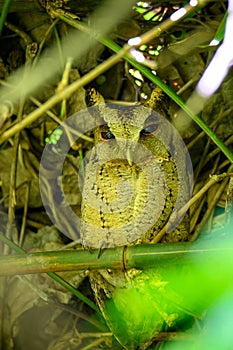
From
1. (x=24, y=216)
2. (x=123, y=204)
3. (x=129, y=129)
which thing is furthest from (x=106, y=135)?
(x=24, y=216)

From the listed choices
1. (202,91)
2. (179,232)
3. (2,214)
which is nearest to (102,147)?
(179,232)

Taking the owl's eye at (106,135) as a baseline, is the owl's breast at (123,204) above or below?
below

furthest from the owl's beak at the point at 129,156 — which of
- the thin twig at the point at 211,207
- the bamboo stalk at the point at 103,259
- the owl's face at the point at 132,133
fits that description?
Result: the thin twig at the point at 211,207

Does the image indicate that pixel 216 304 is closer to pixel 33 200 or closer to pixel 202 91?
pixel 202 91

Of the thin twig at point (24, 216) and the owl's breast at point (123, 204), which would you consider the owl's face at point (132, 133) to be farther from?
the thin twig at point (24, 216)

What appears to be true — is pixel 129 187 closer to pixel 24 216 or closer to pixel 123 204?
pixel 123 204

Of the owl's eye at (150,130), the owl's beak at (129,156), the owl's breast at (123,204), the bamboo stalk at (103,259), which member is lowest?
the bamboo stalk at (103,259)
